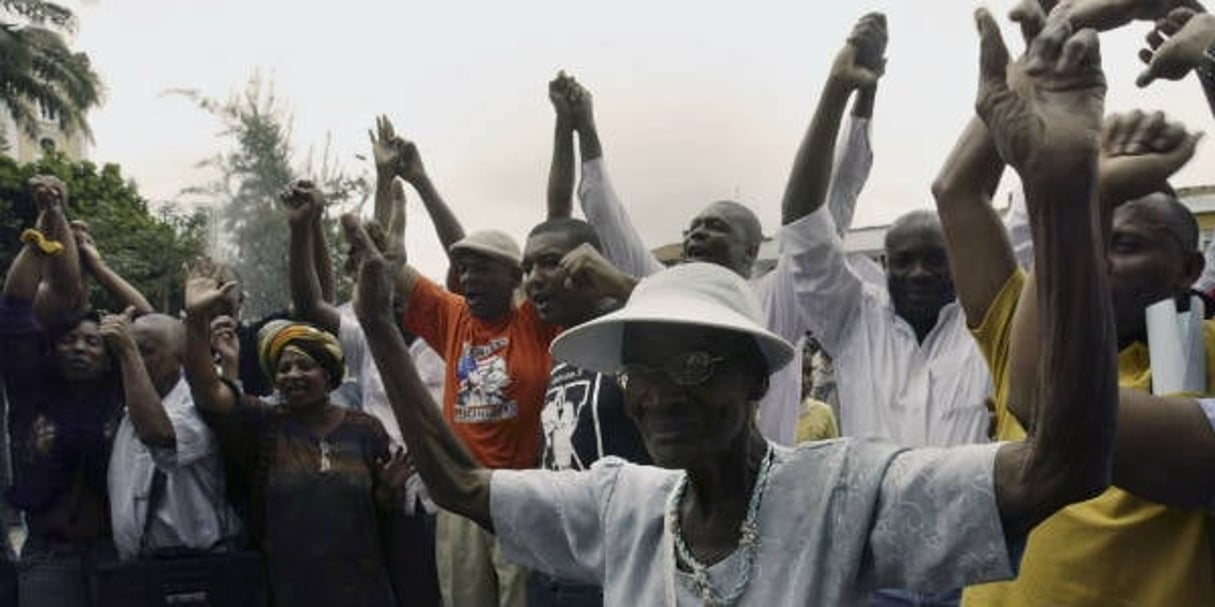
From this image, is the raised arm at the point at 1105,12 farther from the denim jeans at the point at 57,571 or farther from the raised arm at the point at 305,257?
the denim jeans at the point at 57,571

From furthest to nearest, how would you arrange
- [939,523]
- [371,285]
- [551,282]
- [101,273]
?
1. [101,273]
2. [551,282]
3. [371,285]
4. [939,523]

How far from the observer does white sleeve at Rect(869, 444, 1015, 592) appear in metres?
1.84

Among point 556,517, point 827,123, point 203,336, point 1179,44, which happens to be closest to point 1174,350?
point 1179,44

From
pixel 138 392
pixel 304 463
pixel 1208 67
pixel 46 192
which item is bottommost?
pixel 304 463

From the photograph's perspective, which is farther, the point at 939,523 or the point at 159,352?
the point at 159,352

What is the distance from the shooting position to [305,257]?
518cm

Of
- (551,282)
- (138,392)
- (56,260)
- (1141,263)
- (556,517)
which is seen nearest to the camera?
(556,517)

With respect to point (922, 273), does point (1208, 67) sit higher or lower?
higher

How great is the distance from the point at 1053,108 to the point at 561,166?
3703 millimetres

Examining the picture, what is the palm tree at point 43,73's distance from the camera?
30.0 m

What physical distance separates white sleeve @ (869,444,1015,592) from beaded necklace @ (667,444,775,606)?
18 centimetres

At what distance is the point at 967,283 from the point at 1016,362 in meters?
0.39

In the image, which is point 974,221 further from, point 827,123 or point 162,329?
point 162,329

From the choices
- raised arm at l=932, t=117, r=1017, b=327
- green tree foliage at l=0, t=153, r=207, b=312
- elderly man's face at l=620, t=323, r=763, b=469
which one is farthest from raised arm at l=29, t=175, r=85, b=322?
green tree foliage at l=0, t=153, r=207, b=312
